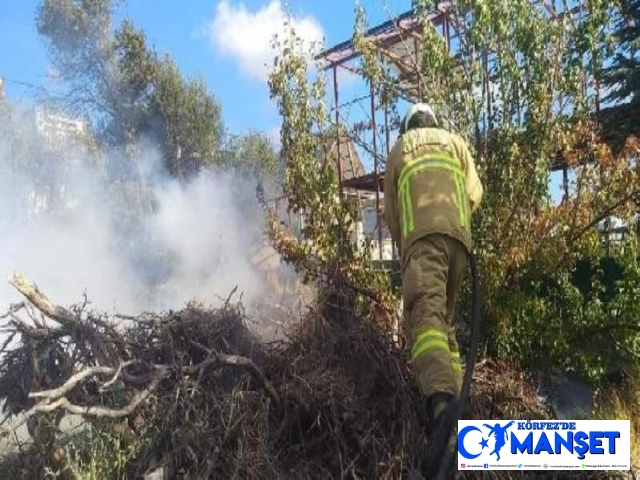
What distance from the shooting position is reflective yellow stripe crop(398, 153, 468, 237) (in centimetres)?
344

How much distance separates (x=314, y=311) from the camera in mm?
3865

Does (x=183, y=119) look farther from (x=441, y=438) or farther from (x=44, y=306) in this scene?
(x=441, y=438)

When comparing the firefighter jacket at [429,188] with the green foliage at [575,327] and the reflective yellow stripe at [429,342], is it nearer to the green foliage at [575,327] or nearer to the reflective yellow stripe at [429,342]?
the reflective yellow stripe at [429,342]

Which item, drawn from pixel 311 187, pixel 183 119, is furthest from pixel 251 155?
pixel 311 187

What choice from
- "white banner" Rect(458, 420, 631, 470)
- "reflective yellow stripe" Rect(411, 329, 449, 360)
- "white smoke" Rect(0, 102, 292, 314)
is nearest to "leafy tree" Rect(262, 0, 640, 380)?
"reflective yellow stripe" Rect(411, 329, 449, 360)

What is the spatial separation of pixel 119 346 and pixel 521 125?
2913 millimetres

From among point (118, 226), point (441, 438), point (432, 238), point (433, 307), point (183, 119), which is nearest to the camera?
→ point (441, 438)

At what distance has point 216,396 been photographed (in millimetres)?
3354

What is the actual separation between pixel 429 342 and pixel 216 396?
1.11 meters

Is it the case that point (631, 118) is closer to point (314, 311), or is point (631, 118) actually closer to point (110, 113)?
point (314, 311)

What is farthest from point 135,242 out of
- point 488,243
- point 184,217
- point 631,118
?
point 488,243

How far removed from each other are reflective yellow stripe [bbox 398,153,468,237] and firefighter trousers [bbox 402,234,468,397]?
0.49ft

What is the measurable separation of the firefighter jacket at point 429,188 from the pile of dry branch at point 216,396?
2.27ft

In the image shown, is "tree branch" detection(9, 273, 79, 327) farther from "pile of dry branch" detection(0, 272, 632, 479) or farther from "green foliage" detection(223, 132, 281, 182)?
"green foliage" detection(223, 132, 281, 182)
